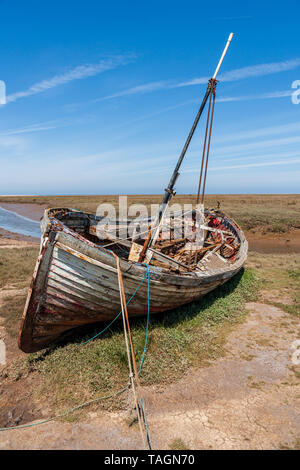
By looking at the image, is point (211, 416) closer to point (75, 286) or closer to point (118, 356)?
point (118, 356)

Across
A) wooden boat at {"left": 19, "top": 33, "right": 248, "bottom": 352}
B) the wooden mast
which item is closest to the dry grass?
wooden boat at {"left": 19, "top": 33, "right": 248, "bottom": 352}

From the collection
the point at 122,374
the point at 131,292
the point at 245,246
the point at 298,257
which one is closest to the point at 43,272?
the point at 131,292

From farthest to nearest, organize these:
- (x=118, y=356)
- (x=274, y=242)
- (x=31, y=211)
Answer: (x=31, y=211)
(x=274, y=242)
(x=118, y=356)

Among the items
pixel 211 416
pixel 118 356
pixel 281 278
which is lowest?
pixel 211 416

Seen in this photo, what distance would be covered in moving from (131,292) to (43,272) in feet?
6.28

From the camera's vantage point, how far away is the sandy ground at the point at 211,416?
3793mm

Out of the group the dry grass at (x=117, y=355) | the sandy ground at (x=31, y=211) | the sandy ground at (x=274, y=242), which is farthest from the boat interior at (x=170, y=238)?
the sandy ground at (x=31, y=211)

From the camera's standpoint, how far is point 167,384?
5.00 meters

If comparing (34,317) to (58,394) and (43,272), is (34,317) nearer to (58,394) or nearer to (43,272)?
(43,272)

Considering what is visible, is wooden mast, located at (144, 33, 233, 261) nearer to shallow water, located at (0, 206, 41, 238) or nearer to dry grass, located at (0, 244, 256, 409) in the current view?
dry grass, located at (0, 244, 256, 409)

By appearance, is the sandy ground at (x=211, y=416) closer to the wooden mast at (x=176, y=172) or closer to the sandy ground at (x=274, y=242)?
the wooden mast at (x=176, y=172)

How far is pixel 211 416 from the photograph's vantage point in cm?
425

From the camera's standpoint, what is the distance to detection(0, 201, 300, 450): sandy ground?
149 inches

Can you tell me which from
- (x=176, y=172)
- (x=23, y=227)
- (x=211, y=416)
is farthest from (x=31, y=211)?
(x=211, y=416)
